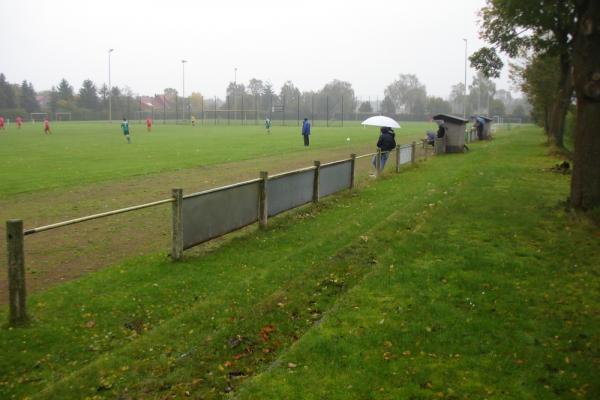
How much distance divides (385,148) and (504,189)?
5185 millimetres

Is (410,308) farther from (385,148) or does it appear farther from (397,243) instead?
(385,148)

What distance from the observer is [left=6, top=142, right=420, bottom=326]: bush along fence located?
5895mm

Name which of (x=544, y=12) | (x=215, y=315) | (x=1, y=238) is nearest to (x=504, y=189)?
(x=544, y=12)

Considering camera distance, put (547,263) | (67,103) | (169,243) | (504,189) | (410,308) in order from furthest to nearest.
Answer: (67,103), (504,189), (169,243), (547,263), (410,308)

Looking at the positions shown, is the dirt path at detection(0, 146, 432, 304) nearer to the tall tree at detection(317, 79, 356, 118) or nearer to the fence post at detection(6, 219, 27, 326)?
the fence post at detection(6, 219, 27, 326)

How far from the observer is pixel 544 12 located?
→ 1516 centimetres

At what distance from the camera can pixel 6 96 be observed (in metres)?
94.0

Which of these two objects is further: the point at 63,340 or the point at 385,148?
the point at 385,148

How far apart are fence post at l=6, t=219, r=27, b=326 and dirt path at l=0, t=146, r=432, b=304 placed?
1.08 metres

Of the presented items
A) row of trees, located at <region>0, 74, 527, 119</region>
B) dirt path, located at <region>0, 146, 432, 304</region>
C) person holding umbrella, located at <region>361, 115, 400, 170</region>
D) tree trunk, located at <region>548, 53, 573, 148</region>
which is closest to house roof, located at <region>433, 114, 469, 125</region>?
tree trunk, located at <region>548, 53, 573, 148</region>

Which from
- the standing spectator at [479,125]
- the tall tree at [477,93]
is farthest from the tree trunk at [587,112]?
the tall tree at [477,93]

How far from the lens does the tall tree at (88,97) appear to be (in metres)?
104

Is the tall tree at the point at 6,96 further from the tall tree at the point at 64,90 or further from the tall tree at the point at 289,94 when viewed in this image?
the tall tree at the point at 289,94

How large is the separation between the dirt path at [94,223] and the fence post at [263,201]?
1.70 meters
